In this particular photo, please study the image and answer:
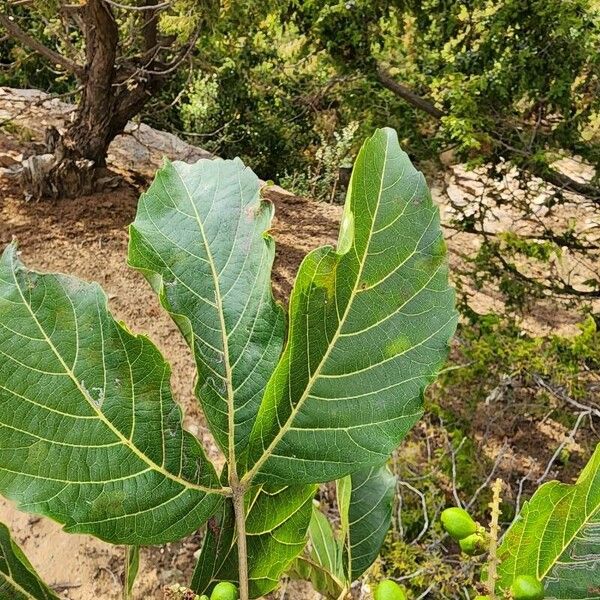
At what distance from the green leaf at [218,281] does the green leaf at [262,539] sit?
52 mm

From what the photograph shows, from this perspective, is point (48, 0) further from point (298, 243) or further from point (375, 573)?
point (375, 573)

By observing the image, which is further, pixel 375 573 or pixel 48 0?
pixel 48 0

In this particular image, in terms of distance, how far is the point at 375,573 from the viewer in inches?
75.8

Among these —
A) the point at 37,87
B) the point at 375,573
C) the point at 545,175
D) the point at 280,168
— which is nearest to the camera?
the point at 375,573

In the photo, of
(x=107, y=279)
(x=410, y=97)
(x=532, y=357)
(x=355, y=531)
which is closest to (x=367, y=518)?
(x=355, y=531)

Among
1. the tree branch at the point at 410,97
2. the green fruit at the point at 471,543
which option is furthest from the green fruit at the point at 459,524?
the tree branch at the point at 410,97

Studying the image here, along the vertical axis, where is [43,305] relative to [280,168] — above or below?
above

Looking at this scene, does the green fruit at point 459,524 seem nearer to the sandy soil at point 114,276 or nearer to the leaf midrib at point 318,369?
the leaf midrib at point 318,369

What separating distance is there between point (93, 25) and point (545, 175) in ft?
8.56

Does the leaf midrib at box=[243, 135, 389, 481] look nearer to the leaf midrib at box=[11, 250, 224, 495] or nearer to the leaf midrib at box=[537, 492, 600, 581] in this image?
the leaf midrib at box=[11, 250, 224, 495]

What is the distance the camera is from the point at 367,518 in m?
0.52

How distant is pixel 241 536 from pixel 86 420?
109 mm

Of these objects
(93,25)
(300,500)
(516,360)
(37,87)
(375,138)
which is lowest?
(37,87)

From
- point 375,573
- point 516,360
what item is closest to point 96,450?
point 375,573
